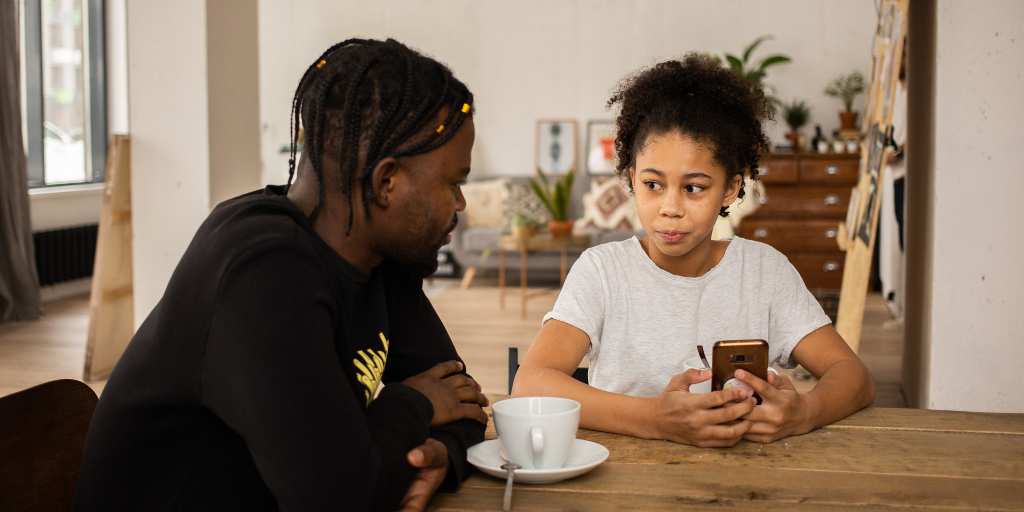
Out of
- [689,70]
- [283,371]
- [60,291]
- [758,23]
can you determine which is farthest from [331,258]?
[758,23]

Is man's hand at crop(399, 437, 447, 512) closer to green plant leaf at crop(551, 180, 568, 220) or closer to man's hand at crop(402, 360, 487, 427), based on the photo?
man's hand at crop(402, 360, 487, 427)

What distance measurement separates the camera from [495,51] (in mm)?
8430

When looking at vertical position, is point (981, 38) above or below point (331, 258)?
above

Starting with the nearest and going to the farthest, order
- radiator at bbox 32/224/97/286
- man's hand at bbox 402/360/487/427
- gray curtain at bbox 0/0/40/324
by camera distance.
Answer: man's hand at bbox 402/360/487/427
gray curtain at bbox 0/0/40/324
radiator at bbox 32/224/97/286

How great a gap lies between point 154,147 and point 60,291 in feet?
11.5

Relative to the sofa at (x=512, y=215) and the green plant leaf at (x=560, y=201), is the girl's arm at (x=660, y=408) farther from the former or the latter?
the sofa at (x=512, y=215)

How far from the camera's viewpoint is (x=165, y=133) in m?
3.87

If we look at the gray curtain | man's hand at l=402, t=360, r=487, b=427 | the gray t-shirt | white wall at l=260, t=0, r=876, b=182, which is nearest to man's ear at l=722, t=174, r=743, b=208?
the gray t-shirt

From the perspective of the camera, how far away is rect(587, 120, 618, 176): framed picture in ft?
26.7

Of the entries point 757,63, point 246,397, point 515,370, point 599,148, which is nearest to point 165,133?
point 515,370

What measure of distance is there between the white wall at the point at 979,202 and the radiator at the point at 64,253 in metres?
5.59

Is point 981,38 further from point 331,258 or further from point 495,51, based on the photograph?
point 495,51

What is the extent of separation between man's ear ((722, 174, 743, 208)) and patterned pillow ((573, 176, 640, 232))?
18.5ft

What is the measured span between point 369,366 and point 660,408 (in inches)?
14.4
